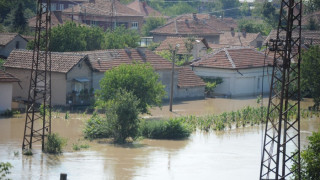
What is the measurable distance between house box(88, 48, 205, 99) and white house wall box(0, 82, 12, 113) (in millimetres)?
6431

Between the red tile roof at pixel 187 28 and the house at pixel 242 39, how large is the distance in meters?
1.27

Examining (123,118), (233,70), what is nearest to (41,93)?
(123,118)

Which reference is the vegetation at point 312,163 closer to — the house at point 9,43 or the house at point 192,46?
the house at point 9,43

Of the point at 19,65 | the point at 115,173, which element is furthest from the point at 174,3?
the point at 115,173

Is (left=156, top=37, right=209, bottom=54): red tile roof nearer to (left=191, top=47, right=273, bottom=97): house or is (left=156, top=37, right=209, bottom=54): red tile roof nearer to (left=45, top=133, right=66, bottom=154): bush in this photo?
(left=191, top=47, right=273, bottom=97): house

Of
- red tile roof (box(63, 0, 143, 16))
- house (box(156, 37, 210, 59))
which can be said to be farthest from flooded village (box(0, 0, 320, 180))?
red tile roof (box(63, 0, 143, 16))

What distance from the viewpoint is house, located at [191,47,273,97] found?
2051 inches

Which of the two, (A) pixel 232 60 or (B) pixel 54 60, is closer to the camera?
(B) pixel 54 60

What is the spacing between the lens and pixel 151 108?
4091 cm

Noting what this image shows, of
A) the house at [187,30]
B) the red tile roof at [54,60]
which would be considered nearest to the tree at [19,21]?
the house at [187,30]

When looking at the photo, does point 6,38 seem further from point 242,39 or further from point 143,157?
point 242,39

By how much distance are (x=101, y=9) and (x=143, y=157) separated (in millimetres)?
58478

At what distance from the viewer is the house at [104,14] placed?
8431 cm

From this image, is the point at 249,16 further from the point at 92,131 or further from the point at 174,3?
the point at 92,131
